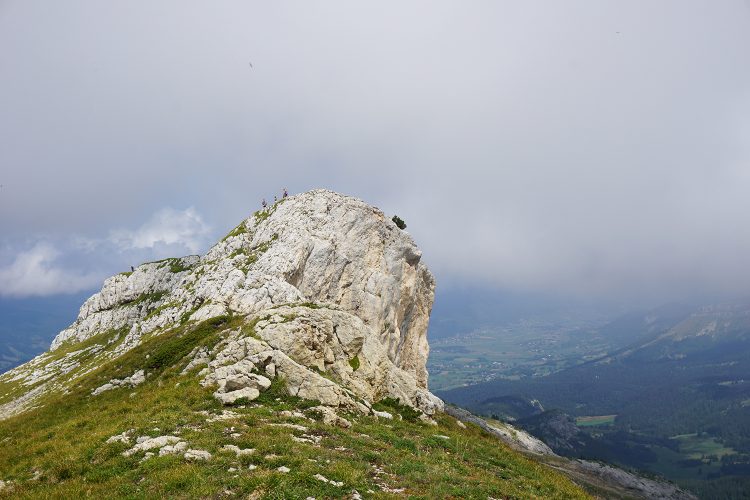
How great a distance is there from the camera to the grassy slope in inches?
565

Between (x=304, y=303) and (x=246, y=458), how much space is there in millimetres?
22650

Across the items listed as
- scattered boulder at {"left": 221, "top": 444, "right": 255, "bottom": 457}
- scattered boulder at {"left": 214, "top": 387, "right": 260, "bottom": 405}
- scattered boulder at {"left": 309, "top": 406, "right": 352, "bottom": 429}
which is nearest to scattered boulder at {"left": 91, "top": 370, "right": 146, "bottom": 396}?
scattered boulder at {"left": 214, "top": 387, "right": 260, "bottom": 405}

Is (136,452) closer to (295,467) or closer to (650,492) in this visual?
(295,467)

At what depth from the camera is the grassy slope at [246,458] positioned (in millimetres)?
14359

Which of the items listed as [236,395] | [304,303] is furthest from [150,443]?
[304,303]

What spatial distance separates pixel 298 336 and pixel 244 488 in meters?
18.1

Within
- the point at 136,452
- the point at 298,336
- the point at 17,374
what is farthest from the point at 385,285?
the point at 17,374

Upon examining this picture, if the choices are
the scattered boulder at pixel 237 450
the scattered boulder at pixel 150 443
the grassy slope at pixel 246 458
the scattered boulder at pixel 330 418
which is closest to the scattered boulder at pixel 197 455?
the grassy slope at pixel 246 458

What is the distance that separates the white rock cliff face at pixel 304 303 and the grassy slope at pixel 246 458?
251cm

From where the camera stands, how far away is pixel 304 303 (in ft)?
127

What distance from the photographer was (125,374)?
3709 cm

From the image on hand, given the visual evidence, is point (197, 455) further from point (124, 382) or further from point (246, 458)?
point (124, 382)

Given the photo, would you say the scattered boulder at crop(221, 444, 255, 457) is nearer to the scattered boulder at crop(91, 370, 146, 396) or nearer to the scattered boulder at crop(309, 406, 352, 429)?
the scattered boulder at crop(309, 406, 352, 429)

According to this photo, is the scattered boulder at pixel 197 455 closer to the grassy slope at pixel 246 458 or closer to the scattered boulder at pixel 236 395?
the grassy slope at pixel 246 458
